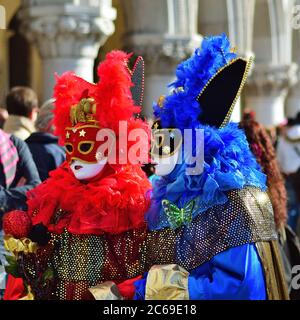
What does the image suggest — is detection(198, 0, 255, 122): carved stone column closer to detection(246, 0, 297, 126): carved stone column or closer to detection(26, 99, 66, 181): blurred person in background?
detection(246, 0, 297, 126): carved stone column

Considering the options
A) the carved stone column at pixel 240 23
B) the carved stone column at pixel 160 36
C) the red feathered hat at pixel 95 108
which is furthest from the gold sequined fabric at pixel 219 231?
the carved stone column at pixel 240 23

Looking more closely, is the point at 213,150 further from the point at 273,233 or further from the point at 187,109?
the point at 273,233

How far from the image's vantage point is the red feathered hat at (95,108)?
122 inches

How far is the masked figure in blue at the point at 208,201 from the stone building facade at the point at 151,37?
13.1ft

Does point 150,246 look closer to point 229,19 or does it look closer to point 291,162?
point 291,162

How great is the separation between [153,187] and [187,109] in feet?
1.18

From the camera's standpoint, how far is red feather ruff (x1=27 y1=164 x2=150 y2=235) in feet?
10.2

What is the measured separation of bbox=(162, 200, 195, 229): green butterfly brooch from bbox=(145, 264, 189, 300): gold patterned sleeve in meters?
0.16

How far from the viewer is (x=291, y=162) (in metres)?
6.89

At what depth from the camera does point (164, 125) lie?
3088 mm

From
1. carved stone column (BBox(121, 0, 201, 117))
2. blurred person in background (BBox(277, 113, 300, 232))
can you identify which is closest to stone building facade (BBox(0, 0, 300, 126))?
carved stone column (BBox(121, 0, 201, 117))

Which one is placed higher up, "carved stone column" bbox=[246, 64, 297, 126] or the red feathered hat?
"carved stone column" bbox=[246, 64, 297, 126]

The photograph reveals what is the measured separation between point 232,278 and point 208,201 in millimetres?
290

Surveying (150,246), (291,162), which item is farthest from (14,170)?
(291,162)
